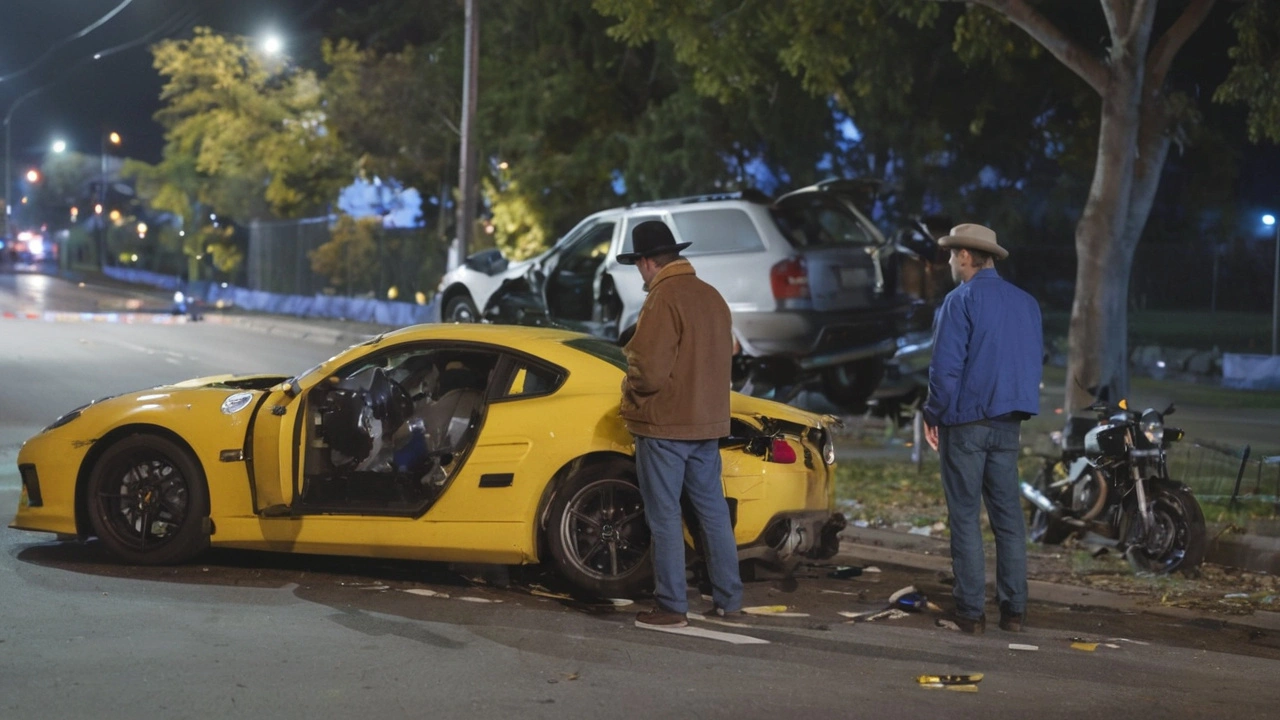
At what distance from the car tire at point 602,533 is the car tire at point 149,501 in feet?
6.10

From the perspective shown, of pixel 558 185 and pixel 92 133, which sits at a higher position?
pixel 92 133

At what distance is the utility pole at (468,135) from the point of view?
66.0ft

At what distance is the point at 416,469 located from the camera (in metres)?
7.75

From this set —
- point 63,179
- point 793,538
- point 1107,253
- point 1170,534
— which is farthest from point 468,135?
point 63,179

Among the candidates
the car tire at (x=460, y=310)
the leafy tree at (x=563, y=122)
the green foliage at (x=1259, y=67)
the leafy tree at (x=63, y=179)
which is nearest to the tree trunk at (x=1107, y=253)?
the green foliage at (x=1259, y=67)

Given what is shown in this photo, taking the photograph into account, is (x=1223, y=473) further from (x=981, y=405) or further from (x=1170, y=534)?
(x=981, y=405)

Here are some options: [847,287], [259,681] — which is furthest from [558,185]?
[259,681]

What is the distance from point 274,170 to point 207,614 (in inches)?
1349

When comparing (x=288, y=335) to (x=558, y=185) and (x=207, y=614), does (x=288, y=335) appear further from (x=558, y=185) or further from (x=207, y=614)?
(x=207, y=614)

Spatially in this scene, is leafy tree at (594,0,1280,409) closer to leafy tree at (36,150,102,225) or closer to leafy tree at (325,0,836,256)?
leafy tree at (325,0,836,256)

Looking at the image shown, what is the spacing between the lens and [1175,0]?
19828 millimetres

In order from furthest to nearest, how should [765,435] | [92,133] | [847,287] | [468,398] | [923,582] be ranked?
[92,133] → [847,287] → [923,582] → [468,398] → [765,435]

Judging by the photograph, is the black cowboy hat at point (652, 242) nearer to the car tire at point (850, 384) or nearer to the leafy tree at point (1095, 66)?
the leafy tree at point (1095, 66)

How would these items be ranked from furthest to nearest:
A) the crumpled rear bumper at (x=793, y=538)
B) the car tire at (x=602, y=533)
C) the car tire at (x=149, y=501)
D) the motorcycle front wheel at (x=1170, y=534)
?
1. the motorcycle front wheel at (x=1170, y=534)
2. the car tire at (x=149, y=501)
3. the crumpled rear bumper at (x=793, y=538)
4. the car tire at (x=602, y=533)
